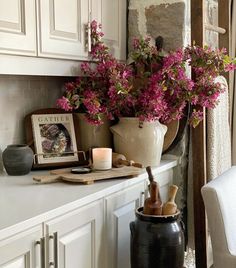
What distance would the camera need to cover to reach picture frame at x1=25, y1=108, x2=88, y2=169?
184 cm

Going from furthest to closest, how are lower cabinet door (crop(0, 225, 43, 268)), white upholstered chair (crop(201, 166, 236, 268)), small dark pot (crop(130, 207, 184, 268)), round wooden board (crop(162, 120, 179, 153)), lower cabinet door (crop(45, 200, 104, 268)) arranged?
round wooden board (crop(162, 120, 179, 153)), white upholstered chair (crop(201, 166, 236, 268)), small dark pot (crop(130, 207, 184, 268)), lower cabinet door (crop(45, 200, 104, 268)), lower cabinet door (crop(0, 225, 43, 268))

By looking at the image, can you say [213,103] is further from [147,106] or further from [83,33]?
[83,33]

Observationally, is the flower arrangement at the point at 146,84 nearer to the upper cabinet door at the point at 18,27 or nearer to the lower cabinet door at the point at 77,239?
the upper cabinet door at the point at 18,27

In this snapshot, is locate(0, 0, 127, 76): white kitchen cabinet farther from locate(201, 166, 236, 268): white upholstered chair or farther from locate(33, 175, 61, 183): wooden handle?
locate(201, 166, 236, 268): white upholstered chair

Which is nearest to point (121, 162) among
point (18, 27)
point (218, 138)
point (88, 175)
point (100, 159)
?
point (100, 159)

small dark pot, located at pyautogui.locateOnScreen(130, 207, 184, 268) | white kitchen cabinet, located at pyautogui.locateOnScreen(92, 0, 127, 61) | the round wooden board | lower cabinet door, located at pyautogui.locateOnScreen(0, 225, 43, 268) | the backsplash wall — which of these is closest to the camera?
lower cabinet door, located at pyautogui.locateOnScreen(0, 225, 43, 268)

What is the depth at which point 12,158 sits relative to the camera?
66.3 inches

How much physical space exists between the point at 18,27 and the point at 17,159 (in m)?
0.52

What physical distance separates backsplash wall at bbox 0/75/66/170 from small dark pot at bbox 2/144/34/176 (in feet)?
0.33

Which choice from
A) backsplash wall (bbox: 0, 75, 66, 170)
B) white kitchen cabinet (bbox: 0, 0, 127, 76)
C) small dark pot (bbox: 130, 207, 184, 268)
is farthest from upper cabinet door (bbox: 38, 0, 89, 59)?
small dark pot (bbox: 130, 207, 184, 268)

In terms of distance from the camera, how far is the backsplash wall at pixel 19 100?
70.6 inches

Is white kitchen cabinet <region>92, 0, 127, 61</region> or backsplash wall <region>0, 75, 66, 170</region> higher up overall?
white kitchen cabinet <region>92, 0, 127, 61</region>

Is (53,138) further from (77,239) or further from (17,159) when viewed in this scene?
(77,239)

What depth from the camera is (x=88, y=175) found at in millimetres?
1650
